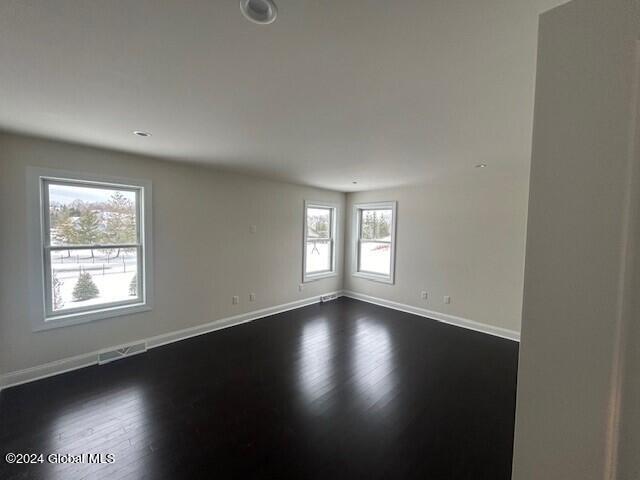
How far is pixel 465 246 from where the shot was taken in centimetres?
419

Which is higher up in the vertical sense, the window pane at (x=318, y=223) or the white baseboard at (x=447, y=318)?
the window pane at (x=318, y=223)

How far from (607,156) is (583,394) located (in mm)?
524

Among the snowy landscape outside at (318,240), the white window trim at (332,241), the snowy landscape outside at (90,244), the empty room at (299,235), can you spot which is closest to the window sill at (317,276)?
the white window trim at (332,241)

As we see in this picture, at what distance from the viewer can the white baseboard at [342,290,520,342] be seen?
3.80 metres

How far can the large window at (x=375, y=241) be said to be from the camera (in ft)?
17.0

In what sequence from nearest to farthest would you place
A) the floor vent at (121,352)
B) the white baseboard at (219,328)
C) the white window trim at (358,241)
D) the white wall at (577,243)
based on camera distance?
the white wall at (577,243)
the white baseboard at (219,328)
the floor vent at (121,352)
the white window trim at (358,241)

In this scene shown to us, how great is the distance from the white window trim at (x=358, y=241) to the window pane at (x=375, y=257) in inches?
3.4

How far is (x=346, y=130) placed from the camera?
86.9 inches

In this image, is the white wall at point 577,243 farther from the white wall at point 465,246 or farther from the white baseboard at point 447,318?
the white baseboard at point 447,318

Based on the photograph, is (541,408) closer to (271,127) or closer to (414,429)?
(414,429)

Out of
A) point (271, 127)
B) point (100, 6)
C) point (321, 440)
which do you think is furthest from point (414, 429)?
point (100, 6)

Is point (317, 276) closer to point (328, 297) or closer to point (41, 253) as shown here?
point (328, 297)

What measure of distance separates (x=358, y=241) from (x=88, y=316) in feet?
14.7

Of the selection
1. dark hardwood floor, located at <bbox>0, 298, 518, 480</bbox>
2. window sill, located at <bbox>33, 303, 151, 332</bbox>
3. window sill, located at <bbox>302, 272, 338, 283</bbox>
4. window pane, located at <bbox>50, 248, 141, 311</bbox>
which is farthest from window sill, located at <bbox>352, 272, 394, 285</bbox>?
window pane, located at <bbox>50, 248, 141, 311</bbox>
